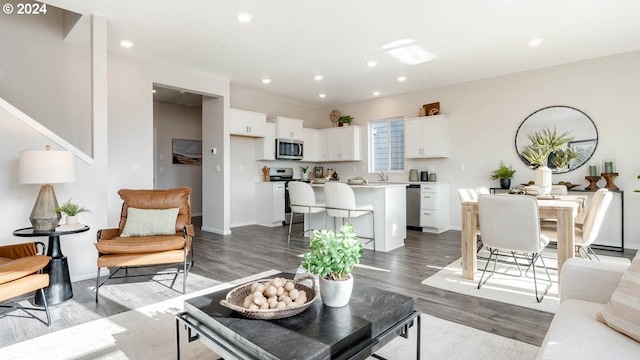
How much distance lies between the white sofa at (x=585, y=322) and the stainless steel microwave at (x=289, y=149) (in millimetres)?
5512

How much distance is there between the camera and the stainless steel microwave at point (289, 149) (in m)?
6.60

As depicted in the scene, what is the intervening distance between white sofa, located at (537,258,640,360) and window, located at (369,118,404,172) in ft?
17.2

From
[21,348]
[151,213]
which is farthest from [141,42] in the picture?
[21,348]

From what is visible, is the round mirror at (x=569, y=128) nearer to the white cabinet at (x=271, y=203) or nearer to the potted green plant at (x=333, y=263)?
the white cabinet at (x=271, y=203)

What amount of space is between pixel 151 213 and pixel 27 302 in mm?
1124

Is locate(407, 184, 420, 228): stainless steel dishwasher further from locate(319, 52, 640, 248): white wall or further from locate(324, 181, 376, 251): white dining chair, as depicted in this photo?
locate(324, 181, 376, 251): white dining chair

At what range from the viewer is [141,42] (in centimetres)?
399

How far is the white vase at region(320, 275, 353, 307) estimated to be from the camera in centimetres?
145

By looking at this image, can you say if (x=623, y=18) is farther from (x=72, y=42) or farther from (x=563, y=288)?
(x=72, y=42)

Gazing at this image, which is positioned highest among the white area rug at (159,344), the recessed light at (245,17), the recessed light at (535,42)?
the recessed light at (245,17)

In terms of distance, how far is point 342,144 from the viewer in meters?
7.22

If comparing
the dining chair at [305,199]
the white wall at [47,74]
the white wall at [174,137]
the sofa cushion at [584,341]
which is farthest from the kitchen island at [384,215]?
the white wall at [174,137]

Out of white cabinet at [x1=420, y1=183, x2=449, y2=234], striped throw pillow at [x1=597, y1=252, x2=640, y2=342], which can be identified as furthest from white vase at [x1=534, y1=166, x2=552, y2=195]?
striped throw pillow at [x1=597, y1=252, x2=640, y2=342]

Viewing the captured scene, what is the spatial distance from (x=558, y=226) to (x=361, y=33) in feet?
9.13
